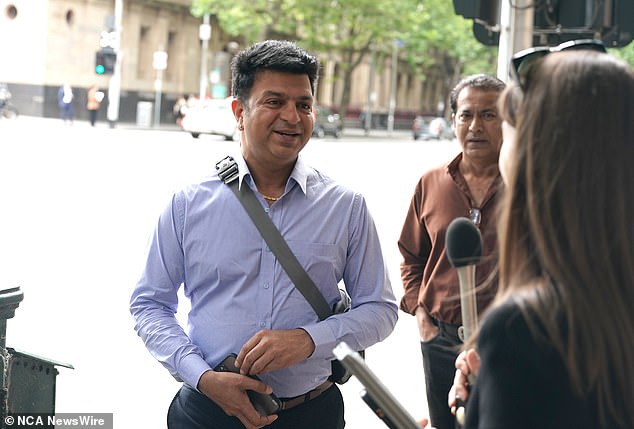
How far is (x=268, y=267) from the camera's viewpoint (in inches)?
131

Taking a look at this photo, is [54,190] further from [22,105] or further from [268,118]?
[22,105]

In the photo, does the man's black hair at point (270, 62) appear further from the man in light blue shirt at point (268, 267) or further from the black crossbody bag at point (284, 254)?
the black crossbody bag at point (284, 254)

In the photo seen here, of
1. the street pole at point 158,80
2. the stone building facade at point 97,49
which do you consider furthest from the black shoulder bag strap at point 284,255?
the street pole at point 158,80

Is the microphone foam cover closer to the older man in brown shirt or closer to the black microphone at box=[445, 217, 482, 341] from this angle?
the black microphone at box=[445, 217, 482, 341]

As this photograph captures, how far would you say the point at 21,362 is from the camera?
458 centimetres

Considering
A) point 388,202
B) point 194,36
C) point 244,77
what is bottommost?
point 388,202

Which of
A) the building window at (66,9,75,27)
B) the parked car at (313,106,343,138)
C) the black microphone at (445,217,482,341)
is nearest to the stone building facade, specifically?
the building window at (66,9,75,27)

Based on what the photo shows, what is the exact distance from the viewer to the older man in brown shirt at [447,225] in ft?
14.1

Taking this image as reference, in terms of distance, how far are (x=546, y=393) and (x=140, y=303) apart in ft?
6.41

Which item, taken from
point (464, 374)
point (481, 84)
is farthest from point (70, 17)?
point (464, 374)

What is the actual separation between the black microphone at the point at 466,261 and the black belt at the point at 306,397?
3.49 ft

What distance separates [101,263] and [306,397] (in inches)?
349

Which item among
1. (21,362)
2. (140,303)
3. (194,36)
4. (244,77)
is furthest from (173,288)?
(194,36)

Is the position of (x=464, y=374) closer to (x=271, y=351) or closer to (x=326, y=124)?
(x=271, y=351)
